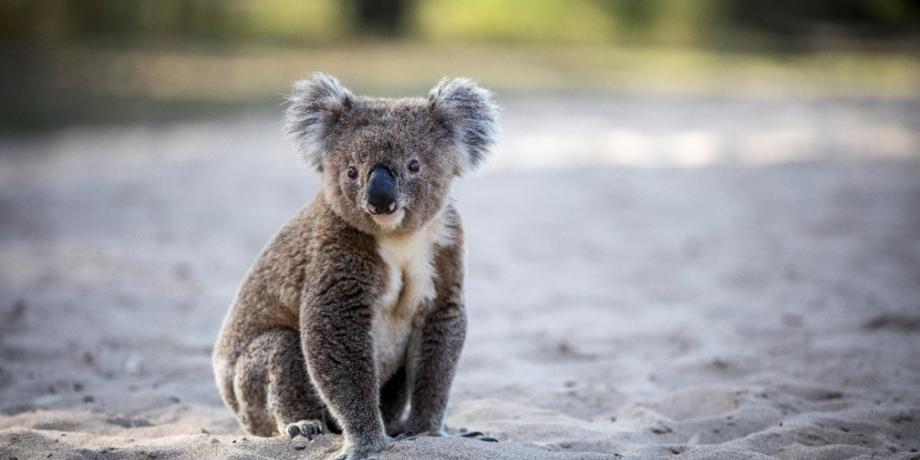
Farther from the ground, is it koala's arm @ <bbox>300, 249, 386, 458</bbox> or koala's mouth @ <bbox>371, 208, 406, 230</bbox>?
koala's mouth @ <bbox>371, 208, 406, 230</bbox>

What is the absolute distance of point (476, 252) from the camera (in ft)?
29.3

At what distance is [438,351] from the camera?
13.4 feet

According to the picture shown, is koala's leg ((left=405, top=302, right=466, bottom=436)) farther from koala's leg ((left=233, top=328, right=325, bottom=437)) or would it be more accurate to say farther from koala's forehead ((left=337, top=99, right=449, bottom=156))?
koala's forehead ((left=337, top=99, right=449, bottom=156))

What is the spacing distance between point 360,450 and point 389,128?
50.8 inches

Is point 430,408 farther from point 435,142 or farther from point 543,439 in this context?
point 435,142

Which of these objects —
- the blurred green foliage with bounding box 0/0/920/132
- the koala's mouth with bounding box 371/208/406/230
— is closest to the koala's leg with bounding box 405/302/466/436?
the koala's mouth with bounding box 371/208/406/230

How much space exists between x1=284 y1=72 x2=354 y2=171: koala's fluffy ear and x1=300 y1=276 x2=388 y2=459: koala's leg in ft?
2.02

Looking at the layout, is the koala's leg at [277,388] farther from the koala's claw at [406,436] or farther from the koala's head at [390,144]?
the koala's head at [390,144]

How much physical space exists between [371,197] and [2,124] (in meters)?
14.0

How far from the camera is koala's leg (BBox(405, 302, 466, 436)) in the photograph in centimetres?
408

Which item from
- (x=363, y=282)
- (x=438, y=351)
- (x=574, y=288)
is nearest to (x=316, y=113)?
(x=363, y=282)

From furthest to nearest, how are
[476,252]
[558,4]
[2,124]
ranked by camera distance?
1. [558,4]
2. [2,124]
3. [476,252]

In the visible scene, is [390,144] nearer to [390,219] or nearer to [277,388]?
[390,219]

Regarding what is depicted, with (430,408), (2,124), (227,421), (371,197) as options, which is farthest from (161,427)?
(2,124)
